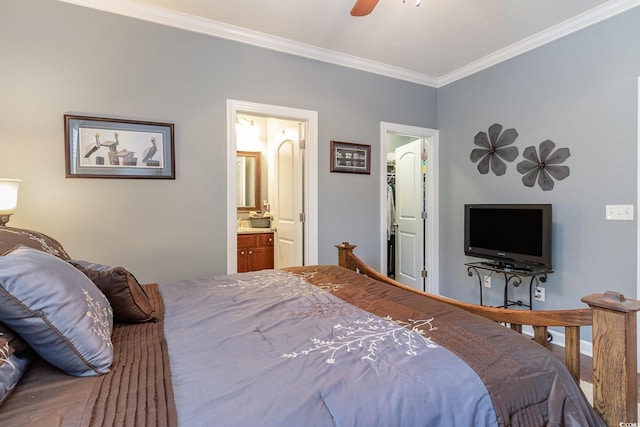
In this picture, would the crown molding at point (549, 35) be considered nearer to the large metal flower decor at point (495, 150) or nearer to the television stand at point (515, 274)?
the large metal flower decor at point (495, 150)

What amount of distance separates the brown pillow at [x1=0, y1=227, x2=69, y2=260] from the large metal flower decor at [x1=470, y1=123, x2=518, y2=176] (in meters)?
3.63

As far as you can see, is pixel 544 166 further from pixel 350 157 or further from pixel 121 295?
pixel 121 295

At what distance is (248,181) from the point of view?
4.98 m

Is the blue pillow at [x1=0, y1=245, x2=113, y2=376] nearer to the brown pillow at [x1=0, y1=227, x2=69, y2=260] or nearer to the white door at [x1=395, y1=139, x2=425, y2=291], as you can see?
the brown pillow at [x1=0, y1=227, x2=69, y2=260]

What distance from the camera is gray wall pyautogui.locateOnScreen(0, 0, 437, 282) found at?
2.35 m

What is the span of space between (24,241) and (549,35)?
13.0 feet

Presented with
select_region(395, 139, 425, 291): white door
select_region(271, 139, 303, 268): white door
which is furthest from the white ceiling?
select_region(395, 139, 425, 291): white door

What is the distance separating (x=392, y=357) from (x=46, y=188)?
2626 mm

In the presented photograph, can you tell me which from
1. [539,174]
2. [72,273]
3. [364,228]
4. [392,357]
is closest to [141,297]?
[72,273]

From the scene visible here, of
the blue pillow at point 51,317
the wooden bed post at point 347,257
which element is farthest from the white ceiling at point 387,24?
the blue pillow at point 51,317

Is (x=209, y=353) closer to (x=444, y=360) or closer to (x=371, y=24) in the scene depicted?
(x=444, y=360)

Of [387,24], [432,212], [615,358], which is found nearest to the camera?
[615,358]

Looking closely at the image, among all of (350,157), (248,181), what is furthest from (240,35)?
(248,181)

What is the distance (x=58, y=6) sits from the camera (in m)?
2.41
